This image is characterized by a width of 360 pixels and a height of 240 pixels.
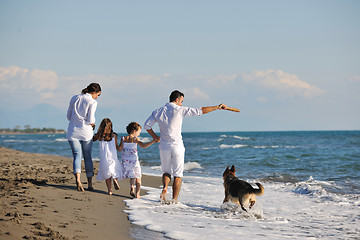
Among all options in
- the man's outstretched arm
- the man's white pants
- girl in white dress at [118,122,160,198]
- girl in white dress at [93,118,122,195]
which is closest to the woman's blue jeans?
girl in white dress at [93,118,122,195]

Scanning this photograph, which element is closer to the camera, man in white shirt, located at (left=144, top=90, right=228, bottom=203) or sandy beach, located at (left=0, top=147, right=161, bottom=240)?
sandy beach, located at (left=0, top=147, right=161, bottom=240)

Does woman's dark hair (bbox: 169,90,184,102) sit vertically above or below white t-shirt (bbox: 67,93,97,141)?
above

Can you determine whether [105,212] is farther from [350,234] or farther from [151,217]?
[350,234]

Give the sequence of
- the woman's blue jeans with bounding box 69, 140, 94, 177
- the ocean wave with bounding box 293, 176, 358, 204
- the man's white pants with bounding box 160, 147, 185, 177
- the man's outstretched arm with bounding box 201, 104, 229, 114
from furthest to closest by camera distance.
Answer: the ocean wave with bounding box 293, 176, 358, 204, the woman's blue jeans with bounding box 69, 140, 94, 177, the man's white pants with bounding box 160, 147, 185, 177, the man's outstretched arm with bounding box 201, 104, 229, 114

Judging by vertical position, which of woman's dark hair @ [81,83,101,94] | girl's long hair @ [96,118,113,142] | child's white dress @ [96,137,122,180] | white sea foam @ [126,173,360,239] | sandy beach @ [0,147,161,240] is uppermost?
woman's dark hair @ [81,83,101,94]

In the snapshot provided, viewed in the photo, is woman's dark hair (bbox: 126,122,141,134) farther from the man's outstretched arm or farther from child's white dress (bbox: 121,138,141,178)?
the man's outstretched arm

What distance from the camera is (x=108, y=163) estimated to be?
257 inches

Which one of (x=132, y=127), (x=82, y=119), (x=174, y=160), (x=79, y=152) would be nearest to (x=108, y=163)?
(x=79, y=152)

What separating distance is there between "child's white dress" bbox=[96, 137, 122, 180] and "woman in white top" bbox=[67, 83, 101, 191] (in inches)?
12.1

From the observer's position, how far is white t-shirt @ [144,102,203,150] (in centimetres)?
603

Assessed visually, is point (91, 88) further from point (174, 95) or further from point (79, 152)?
point (174, 95)

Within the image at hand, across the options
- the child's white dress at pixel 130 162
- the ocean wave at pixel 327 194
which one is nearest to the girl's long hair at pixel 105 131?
the child's white dress at pixel 130 162

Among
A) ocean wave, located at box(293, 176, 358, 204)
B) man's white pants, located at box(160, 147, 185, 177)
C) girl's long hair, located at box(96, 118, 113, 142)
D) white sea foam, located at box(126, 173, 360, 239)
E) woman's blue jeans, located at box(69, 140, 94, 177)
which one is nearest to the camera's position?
white sea foam, located at box(126, 173, 360, 239)

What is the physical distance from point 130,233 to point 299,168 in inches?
450
